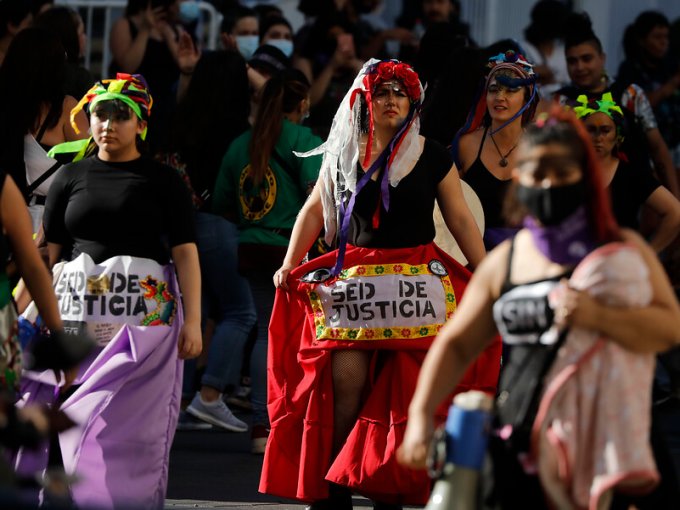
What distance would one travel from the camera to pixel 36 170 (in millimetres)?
7898

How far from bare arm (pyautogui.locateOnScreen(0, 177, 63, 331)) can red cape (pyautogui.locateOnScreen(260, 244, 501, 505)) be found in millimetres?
1758

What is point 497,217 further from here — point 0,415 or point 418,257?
point 0,415

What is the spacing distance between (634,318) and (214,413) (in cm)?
553

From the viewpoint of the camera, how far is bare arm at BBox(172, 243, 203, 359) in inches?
268

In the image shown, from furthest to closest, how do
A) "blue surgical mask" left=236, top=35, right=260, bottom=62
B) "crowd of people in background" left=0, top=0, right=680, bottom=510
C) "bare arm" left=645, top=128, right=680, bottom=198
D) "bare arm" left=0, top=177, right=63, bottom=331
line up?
"blue surgical mask" left=236, top=35, right=260, bottom=62
"bare arm" left=645, top=128, right=680, bottom=198
"bare arm" left=0, top=177, right=63, bottom=331
"crowd of people in background" left=0, top=0, right=680, bottom=510

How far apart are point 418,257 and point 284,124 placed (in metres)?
2.22

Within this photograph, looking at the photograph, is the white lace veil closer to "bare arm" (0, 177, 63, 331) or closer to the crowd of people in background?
the crowd of people in background

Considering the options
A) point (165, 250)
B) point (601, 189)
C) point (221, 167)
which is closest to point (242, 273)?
point (221, 167)

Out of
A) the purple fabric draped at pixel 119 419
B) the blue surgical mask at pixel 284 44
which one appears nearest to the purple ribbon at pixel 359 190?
the purple fabric draped at pixel 119 419

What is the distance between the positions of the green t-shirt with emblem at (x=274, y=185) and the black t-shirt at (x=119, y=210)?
208 cm

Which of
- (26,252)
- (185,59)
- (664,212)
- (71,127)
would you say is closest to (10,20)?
(185,59)

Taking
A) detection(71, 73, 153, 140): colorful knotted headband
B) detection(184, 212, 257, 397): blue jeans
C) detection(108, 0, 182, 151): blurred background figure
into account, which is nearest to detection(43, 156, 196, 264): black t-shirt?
detection(71, 73, 153, 140): colorful knotted headband

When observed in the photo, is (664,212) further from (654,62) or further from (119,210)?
(654,62)

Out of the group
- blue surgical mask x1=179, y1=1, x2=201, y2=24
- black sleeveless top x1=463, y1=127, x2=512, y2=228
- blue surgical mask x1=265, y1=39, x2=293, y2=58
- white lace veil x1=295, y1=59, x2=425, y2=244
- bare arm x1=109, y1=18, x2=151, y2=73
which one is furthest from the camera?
blue surgical mask x1=179, y1=1, x2=201, y2=24
